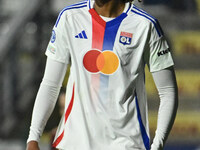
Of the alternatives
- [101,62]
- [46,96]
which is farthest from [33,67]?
[101,62]

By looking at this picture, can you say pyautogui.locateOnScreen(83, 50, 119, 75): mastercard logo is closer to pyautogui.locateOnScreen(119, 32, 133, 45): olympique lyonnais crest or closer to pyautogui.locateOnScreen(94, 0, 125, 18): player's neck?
pyautogui.locateOnScreen(119, 32, 133, 45): olympique lyonnais crest

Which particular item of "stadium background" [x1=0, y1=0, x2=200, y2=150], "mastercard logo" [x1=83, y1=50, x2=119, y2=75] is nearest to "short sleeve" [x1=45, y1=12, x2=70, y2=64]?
"mastercard logo" [x1=83, y1=50, x2=119, y2=75]

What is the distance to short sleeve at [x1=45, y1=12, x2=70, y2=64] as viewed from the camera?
2623 millimetres

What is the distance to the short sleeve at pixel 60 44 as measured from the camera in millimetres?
2623

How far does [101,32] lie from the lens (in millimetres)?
2619

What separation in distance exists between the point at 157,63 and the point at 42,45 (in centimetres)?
349

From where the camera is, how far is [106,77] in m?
2.57

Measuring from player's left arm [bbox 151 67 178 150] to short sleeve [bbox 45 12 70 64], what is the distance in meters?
0.43

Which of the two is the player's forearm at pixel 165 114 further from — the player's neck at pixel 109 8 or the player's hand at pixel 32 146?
the player's hand at pixel 32 146

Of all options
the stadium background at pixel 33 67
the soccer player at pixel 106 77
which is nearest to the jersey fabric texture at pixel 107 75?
the soccer player at pixel 106 77

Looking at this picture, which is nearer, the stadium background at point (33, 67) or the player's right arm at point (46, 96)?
the player's right arm at point (46, 96)

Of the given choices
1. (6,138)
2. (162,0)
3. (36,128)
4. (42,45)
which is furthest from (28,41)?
(36,128)

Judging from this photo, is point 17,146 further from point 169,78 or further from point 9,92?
point 169,78

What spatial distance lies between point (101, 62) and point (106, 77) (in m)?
0.07
